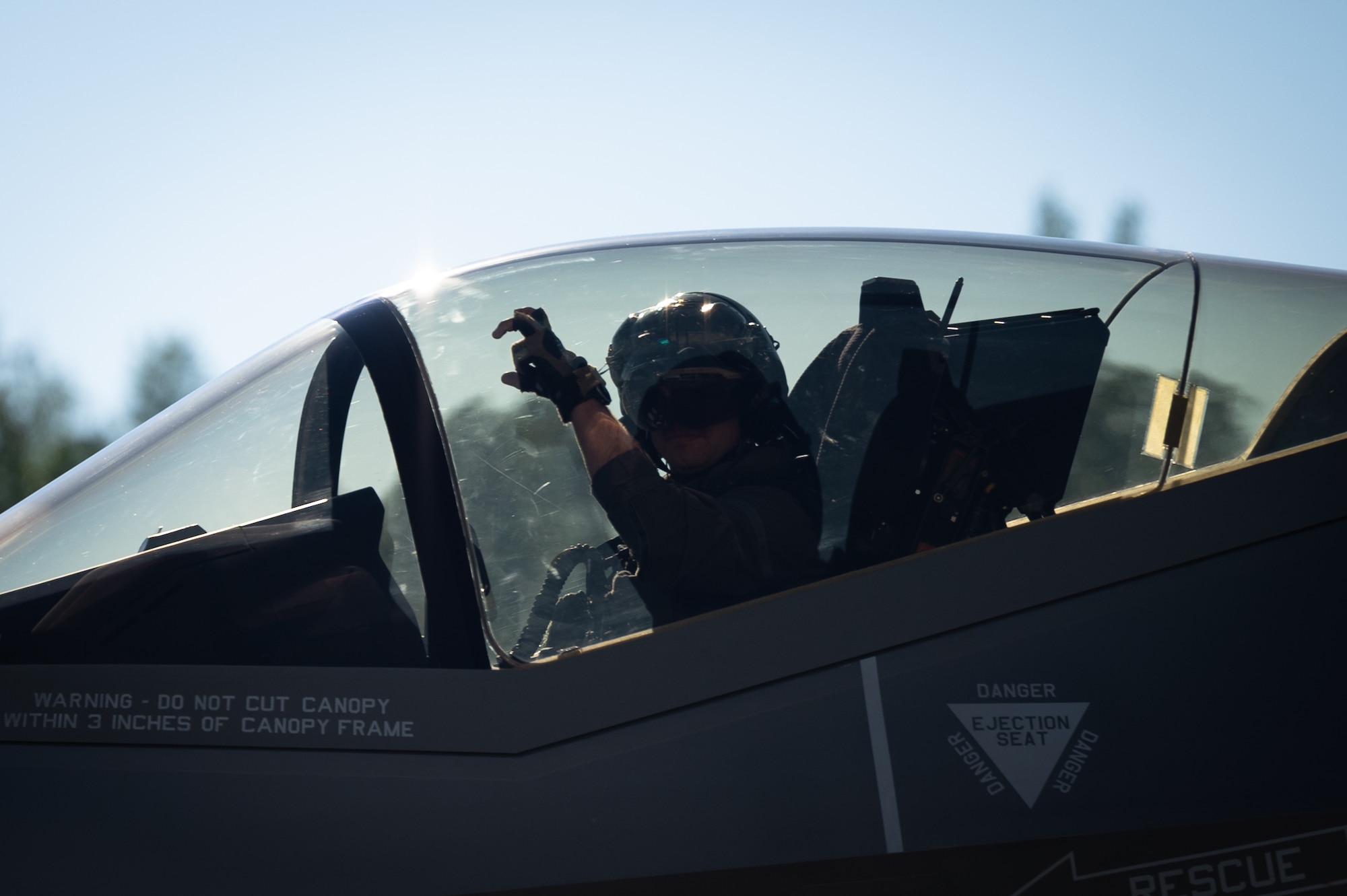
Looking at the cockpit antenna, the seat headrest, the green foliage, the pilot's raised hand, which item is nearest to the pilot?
the pilot's raised hand

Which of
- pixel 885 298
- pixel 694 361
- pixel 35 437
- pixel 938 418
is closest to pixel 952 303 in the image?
pixel 885 298

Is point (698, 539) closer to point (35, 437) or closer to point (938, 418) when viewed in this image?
point (938, 418)

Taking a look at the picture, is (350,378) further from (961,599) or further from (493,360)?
(961,599)

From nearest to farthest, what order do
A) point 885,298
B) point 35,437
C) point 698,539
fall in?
point 698,539
point 885,298
point 35,437

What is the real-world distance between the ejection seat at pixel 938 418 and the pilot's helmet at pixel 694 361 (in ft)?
0.35

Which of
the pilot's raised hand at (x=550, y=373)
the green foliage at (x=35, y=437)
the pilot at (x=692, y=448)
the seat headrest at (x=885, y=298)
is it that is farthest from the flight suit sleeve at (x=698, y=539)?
the green foliage at (x=35, y=437)

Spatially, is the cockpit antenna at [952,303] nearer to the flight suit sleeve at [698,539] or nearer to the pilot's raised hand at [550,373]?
the flight suit sleeve at [698,539]

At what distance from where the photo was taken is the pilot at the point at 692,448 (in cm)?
150

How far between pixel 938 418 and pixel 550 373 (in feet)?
2.22

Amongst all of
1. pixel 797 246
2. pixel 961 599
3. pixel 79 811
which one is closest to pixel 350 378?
pixel 79 811

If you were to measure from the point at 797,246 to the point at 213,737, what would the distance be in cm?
137

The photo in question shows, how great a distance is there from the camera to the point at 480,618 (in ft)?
4.70

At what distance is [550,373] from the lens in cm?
161

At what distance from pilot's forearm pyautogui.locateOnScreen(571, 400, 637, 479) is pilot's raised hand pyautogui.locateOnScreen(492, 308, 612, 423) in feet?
0.05
